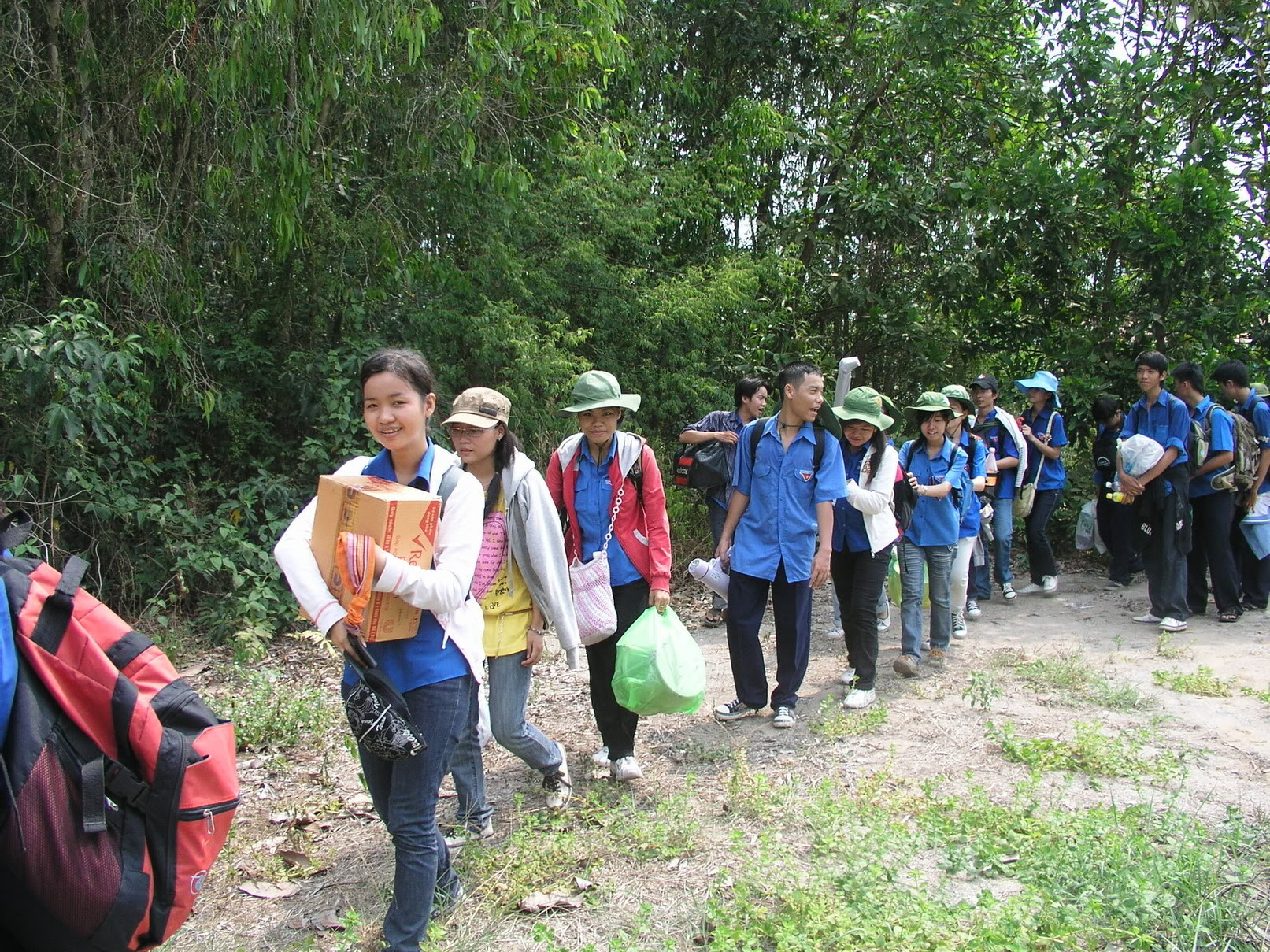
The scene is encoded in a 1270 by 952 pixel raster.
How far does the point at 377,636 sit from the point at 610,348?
676cm

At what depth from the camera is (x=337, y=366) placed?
24.7 feet

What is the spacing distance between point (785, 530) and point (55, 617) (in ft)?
12.2

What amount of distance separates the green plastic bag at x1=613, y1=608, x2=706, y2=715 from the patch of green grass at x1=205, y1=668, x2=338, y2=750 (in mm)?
→ 1802

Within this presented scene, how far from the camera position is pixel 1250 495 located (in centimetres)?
736

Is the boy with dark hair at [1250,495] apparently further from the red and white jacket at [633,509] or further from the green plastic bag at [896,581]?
the red and white jacket at [633,509]

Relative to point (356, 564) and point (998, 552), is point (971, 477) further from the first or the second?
point (356, 564)

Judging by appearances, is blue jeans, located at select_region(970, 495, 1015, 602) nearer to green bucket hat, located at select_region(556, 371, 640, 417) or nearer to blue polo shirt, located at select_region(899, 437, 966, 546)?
blue polo shirt, located at select_region(899, 437, 966, 546)

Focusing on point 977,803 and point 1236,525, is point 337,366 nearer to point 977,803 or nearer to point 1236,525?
point 977,803

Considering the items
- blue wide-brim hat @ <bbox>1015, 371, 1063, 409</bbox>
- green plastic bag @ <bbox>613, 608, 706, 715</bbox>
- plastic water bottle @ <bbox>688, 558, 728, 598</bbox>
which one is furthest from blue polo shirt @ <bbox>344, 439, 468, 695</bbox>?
blue wide-brim hat @ <bbox>1015, 371, 1063, 409</bbox>

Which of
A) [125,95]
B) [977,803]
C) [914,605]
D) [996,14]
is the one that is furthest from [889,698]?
[996,14]

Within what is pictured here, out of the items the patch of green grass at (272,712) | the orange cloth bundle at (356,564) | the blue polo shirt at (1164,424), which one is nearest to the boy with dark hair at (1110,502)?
the blue polo shirt at (1164,424)

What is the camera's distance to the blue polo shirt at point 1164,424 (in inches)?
280

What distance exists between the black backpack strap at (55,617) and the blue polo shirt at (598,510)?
8.83 ft

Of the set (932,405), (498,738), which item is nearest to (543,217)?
(932,405)
